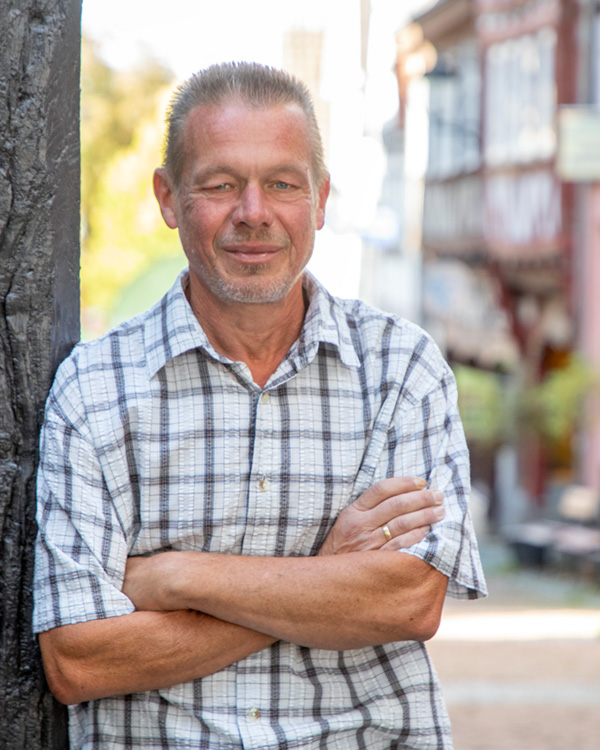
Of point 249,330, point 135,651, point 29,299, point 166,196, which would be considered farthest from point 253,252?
point 135,651

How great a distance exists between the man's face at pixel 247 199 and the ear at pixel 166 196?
3.2 inches

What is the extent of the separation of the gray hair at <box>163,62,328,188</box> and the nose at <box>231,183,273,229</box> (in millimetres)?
153

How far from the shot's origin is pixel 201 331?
2.37 m

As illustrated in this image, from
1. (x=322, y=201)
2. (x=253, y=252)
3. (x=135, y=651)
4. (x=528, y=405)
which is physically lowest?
(x=528, y=405)

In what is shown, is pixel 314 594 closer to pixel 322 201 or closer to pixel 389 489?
pixel 389 489

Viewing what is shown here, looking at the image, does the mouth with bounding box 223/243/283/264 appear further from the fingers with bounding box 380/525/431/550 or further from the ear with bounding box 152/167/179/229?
the fingers with bounding box 380/525/431/550

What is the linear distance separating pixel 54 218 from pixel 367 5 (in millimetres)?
25174

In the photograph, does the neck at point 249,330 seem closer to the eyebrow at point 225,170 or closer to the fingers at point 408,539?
the eyebrow at point 225,170

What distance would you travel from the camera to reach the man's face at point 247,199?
2.29 m

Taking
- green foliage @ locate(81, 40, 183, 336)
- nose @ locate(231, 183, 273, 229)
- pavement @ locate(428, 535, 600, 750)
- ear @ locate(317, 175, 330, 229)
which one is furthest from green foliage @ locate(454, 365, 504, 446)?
nose @ locate(231, 183, 273, 229)

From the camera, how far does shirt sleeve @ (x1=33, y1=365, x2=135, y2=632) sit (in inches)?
85.8

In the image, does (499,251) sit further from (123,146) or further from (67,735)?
(67,735)

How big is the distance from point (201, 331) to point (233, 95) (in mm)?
445

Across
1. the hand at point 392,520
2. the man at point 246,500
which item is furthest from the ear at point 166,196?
the hand at point 392,520
